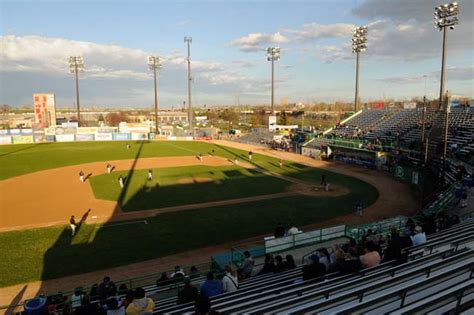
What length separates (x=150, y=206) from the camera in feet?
78.1

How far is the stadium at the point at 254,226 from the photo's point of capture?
22.4 ft

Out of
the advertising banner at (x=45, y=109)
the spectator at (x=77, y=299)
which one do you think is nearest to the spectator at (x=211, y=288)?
the spectator at (x=77, y=299)

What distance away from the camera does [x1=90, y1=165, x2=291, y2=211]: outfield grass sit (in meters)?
25.4

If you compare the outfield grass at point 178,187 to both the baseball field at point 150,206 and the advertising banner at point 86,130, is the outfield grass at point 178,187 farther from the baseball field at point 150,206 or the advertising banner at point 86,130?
the advertising banner at point 86,130

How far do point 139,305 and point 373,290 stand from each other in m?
4.28

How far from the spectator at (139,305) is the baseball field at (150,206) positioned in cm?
902

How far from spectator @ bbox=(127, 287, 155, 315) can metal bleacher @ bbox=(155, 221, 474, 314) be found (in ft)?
2.01

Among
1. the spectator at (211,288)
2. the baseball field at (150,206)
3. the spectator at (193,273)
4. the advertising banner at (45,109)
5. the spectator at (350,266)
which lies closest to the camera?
the spectator at (211,288)

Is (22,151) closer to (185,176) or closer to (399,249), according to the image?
(185,176)

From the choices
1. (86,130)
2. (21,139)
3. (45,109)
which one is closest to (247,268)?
(21,139)

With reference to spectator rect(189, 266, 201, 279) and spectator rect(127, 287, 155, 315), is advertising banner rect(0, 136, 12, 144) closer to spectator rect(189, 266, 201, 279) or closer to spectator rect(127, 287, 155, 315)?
spectator rect(189, 266, 201, 279)

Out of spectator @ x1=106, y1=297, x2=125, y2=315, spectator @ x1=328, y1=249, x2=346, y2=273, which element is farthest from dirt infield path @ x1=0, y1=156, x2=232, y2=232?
spectator @ x1=328, y1=249, x2=346, y2=273

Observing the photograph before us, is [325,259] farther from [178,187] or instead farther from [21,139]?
[21,139]

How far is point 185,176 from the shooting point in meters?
34.7
